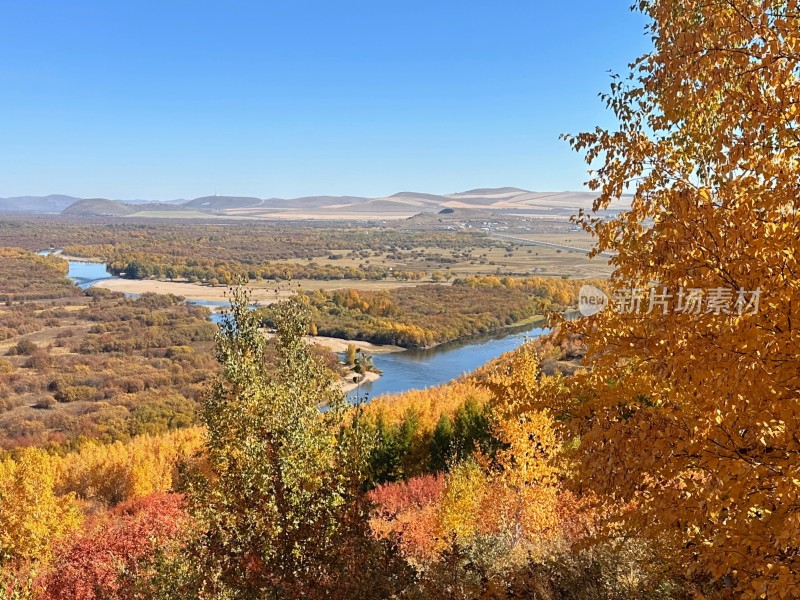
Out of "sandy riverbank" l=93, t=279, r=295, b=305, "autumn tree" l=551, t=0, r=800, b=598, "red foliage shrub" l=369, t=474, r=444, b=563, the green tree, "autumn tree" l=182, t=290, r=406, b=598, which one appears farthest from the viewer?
"sandy riverbank" l=93, t=279, r=295, b=305

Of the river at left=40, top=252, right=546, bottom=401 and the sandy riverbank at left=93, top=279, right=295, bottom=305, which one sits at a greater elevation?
the sandy riverbank at left=93, top=279, right=295, bottom=305

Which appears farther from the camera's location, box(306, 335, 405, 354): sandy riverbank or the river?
box(306, 335, 405, 354): sandy riverbank

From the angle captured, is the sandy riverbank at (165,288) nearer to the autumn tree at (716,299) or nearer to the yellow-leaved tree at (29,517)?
the yellow-leaved tree at (29,517)

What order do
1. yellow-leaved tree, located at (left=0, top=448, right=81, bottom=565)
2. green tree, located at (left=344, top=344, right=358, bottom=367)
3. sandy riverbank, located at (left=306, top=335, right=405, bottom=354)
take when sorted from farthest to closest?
sandy riverbank, located at (left=306, top=335, right=405, bottom=354), green tree, located at (left=344, top=344, right=358, bottom=367), yellow-leaved tree, located at (left=0, top=448, right=81, bottom=565)

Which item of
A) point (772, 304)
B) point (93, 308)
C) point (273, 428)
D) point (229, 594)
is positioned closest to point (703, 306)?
point (772, 304)

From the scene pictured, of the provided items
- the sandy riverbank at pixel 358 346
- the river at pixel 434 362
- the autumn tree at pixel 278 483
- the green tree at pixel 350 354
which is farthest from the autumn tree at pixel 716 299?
the sandy riverbank at pixel 358 346

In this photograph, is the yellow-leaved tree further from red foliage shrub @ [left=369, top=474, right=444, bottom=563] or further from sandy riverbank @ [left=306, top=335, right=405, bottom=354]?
sandy riverbank @ [left=306, top=335, right=405, bottom=354]

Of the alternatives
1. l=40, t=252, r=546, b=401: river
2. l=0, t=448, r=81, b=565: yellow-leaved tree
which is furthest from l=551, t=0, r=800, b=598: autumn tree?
l=40, t=252, r=546, b=401: river

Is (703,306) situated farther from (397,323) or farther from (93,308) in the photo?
(93,308)
